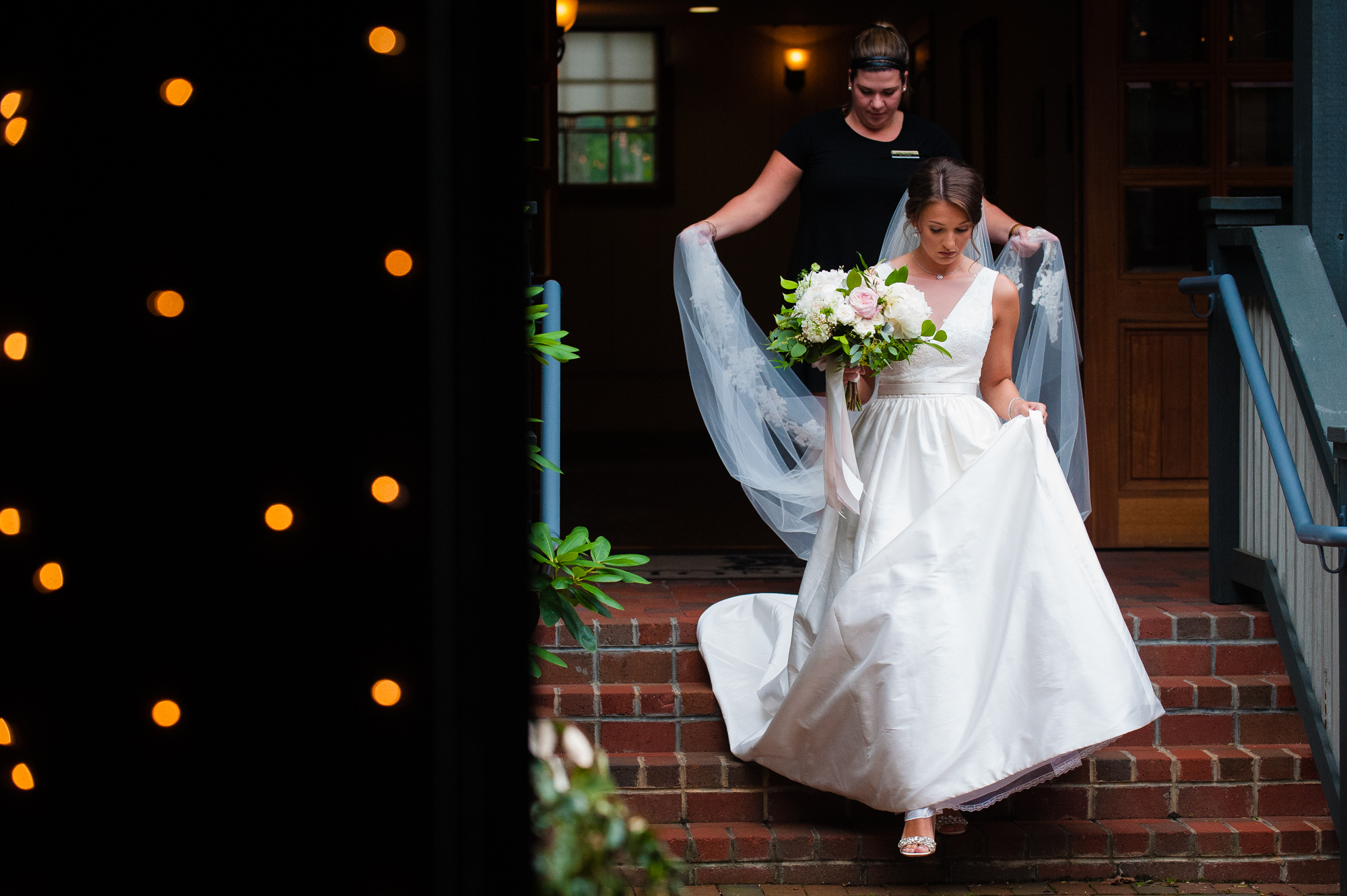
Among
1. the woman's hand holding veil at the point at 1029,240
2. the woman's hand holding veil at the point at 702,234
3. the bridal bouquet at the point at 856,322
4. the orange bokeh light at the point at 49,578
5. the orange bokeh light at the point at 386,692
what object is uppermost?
the woman's hand holding veil at the point at 702,234

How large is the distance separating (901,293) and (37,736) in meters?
2.47

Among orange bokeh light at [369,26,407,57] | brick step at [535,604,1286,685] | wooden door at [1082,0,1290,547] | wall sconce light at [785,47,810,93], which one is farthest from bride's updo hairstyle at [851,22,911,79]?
wall sconce light at [785,47,810,93]

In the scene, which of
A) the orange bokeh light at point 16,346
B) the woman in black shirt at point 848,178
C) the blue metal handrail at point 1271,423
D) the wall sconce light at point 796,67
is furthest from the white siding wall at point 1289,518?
the wall sconce light at point 796,67

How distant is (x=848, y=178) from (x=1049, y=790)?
196 centimetres

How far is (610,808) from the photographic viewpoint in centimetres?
143

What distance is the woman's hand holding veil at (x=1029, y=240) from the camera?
3881 mm

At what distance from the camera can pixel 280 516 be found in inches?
53.5

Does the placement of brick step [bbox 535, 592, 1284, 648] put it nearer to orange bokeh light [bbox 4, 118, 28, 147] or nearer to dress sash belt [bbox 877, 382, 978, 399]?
dress sash belt [bbox 877, 382, 978, 399]

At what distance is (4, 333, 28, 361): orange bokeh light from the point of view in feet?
4.68

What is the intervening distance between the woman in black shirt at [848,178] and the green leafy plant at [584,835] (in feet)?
9.17

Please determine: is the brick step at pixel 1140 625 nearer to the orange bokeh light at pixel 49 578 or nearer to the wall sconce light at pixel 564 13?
the orange bokeh light at pixel 49 578

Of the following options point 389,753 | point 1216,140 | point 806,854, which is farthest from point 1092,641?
point 1216,140

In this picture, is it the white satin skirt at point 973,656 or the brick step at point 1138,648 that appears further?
the brick step at point 1138,648

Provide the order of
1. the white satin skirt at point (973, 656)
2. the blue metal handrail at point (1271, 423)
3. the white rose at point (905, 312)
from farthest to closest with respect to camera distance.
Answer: the white rose at point (905, 312) < the blue metal handrail at point (1271, 423) < the white satin skirt at point (973, 656)
